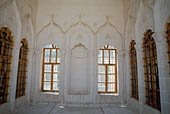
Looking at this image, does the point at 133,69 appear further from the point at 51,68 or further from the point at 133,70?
the point at 51,68

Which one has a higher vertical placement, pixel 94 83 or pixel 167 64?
pixel 167 64

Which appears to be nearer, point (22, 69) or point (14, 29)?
point (14, 29)

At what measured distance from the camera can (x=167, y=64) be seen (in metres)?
3.40

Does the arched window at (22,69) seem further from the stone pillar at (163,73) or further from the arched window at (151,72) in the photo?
the stone pillar at (163,73)

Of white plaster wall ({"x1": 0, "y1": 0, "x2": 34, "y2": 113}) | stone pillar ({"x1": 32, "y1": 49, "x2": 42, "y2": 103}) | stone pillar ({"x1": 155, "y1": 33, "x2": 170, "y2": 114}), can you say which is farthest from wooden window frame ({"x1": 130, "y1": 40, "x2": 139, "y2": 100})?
white plaster wall ({"x1": 0, "y1": 0, "x2": 34, "y2": 113})

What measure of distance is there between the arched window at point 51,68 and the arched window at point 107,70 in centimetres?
203

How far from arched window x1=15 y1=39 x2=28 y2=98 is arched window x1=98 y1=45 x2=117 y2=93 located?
130 inches

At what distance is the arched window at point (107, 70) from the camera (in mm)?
6294

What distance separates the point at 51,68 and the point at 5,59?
93.9 inches

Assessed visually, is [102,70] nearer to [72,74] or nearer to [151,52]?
[72,74]

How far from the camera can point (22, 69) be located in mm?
5496

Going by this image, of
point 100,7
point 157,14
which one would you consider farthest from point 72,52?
point 157,14

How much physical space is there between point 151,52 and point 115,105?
287 centimetres

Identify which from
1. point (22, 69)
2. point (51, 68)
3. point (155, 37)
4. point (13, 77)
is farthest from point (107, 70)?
point (13, 77)
